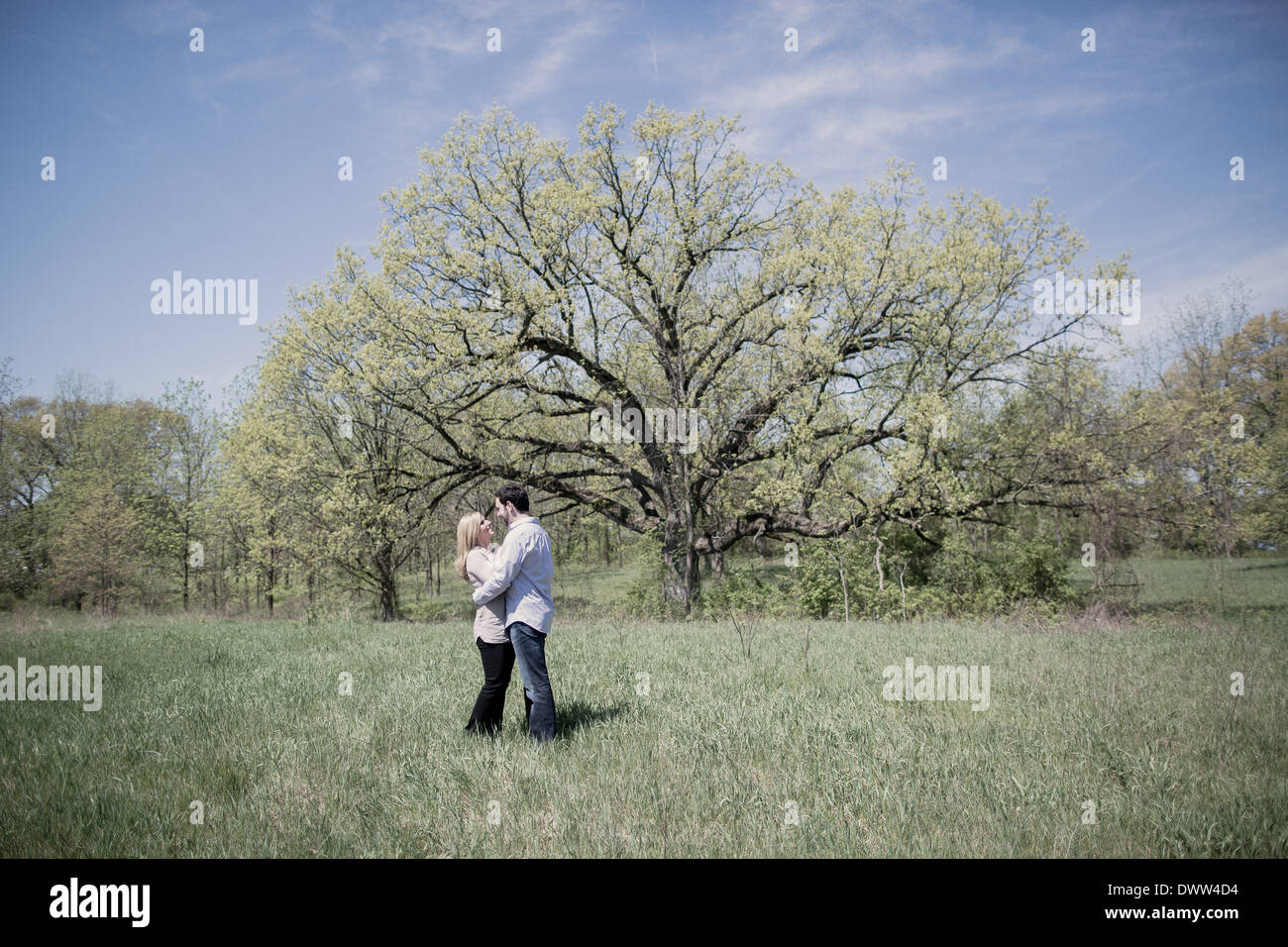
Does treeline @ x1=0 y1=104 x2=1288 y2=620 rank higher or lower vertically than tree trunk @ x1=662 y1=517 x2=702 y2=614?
higher

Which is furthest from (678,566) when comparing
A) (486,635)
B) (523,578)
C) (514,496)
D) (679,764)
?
(679,764)

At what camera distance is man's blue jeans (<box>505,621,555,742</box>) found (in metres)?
4.85

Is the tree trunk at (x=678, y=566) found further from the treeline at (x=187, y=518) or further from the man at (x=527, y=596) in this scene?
the man at (x=527, y=596)

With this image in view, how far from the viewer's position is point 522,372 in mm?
19609

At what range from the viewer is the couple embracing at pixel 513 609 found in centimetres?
Answer: 483

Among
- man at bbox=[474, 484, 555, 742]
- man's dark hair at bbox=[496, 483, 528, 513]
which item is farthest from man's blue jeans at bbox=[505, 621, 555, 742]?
man's dark hair at bbox=[496, 483, 528, 513]

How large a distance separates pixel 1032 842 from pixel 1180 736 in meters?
2.48

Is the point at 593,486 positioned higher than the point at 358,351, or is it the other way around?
the point at 358,351

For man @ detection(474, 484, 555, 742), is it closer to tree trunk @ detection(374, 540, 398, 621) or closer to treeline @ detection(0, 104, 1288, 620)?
treeline @ detection(0, 104, 1288, 620)

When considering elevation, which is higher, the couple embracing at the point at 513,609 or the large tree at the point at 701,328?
the large tree at the point at 701,328

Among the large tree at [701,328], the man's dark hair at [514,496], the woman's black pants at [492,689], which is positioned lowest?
the woman's black pants at [492,689]

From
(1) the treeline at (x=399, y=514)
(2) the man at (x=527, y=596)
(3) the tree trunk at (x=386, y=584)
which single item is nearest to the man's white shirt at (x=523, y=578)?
(2) the man at (x=527, y=596)
